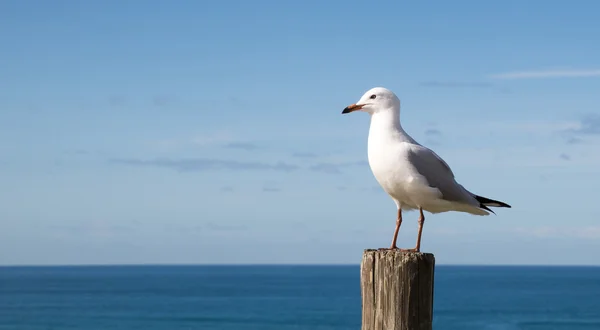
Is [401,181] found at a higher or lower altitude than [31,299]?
lower

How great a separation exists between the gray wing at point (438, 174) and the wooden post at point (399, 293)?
Answer: 75.4 inches

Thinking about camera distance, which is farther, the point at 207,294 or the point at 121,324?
the point at 207,294

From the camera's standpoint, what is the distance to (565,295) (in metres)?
113

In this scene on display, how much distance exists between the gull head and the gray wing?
493mm

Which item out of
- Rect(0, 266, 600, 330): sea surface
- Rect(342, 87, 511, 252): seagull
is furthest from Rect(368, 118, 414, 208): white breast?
Rect(0, 266, 600, 330): sea surface

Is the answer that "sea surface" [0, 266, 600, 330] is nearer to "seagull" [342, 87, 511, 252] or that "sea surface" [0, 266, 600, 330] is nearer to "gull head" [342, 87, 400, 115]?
"seagull" [342, 87, 511, 252]

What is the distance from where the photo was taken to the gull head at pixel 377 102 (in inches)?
325

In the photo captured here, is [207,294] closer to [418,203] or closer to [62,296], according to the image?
[62,296]

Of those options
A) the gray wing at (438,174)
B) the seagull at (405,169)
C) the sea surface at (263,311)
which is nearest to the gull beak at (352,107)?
the seagull at (405,169)

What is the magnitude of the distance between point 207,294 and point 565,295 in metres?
45.4

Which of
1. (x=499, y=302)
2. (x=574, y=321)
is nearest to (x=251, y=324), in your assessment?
(x=574, y=321)

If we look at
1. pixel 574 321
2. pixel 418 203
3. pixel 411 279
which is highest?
pixel 574 321

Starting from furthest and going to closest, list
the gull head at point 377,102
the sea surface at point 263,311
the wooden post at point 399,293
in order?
1. the sea surface at point 263,311
2. the gull head at point 377,102
3. the wooden post at point 399,293

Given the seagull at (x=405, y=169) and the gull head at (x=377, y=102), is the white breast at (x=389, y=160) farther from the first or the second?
the gull head at (x=377, y=102)
